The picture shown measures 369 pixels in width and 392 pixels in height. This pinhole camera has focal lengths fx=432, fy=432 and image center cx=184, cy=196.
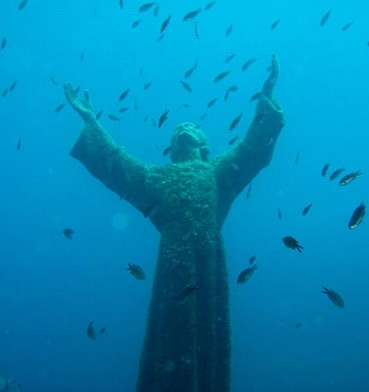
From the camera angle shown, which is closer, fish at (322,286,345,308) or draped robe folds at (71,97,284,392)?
draped robe folds at (71,97,284,392)

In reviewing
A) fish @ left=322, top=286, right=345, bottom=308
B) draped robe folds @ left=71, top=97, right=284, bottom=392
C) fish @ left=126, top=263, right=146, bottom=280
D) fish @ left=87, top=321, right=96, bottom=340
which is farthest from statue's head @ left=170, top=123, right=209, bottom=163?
fish @ left=87, top=321, right=96, bottom=340

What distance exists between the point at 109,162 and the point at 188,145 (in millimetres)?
1663

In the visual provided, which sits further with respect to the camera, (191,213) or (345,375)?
(345,375)

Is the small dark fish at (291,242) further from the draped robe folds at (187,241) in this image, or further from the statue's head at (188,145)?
the statue's head at (188,145)

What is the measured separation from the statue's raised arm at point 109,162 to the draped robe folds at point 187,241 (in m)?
0.02

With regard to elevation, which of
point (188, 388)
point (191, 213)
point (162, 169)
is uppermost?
point (162, 169)

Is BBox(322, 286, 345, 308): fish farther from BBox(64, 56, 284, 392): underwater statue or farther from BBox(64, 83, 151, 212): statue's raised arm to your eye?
BBox(64, 83, 151, 212): statue's raised arm

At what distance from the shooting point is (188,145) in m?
8.98

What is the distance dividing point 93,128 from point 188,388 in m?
5.37

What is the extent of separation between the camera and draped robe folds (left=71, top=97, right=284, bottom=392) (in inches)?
261

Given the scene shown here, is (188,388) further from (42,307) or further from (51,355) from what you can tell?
(42,307)

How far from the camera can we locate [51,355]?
93.3 meters

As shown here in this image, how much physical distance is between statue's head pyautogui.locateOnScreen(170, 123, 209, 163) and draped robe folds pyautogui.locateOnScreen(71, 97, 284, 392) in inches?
20.4

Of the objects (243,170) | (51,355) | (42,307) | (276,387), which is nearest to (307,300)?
(276,387)
